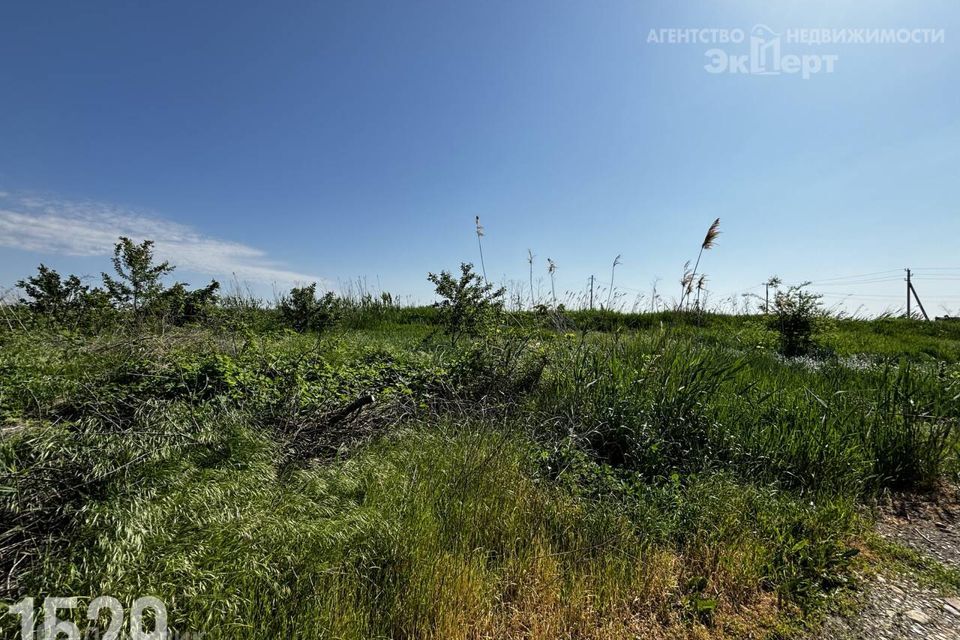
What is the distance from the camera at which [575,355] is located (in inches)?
166

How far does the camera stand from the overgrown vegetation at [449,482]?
1435mm

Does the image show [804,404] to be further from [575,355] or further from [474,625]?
[474,625]

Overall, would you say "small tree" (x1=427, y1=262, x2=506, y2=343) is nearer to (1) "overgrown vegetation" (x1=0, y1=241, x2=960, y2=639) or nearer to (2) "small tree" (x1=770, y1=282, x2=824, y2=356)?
(1) "overgrown vegetation" (x1=0, y1=241, x2=960, y2=639)

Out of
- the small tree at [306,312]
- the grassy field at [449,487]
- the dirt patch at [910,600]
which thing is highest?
the small tree at [306,312]

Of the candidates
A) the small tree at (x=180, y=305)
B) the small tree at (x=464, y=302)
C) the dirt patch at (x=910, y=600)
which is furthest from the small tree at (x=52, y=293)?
the dirt patch at (x=910, y=600)

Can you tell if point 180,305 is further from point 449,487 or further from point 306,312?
point 449,487

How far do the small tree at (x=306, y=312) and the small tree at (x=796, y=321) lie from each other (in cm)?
995

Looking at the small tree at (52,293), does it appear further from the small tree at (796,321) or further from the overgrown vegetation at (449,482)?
the small tree at (796,321)

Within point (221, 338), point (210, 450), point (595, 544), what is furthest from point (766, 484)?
point (221, 338)

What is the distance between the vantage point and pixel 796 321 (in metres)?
8.35

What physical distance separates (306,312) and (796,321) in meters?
10.7

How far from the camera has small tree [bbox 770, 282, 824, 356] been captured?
8.22m

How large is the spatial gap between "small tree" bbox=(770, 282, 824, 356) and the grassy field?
4.94 meters

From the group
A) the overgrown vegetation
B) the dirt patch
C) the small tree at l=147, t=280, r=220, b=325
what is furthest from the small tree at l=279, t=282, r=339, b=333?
the dirt patch
